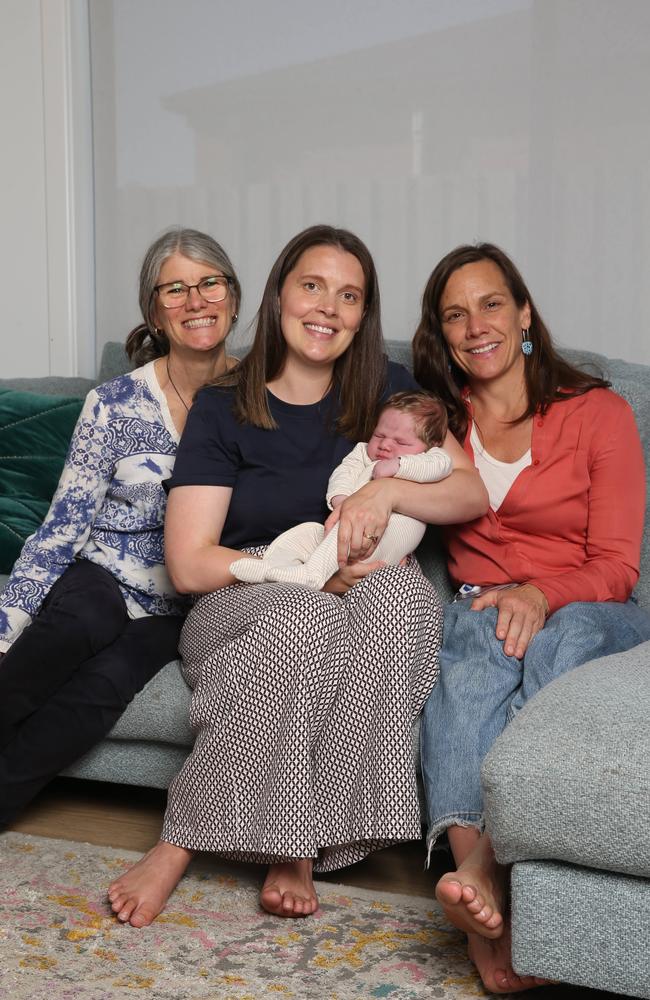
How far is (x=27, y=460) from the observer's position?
9.17ft

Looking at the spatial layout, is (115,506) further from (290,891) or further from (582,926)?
(582,926)

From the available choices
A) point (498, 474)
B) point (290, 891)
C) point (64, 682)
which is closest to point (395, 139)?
point (498, 474)

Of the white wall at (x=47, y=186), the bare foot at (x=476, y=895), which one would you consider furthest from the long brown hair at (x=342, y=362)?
the white wall at (x=47, y=186)

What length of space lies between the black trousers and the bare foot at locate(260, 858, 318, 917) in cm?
48

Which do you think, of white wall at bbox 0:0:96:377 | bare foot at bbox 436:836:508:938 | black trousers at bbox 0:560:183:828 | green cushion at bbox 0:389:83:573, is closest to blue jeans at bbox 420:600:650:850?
bare foot at bbox 436:836:508:938

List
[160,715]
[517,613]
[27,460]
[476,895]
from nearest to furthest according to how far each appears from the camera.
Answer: [476,895], [517,613], [160,715], [27,460]

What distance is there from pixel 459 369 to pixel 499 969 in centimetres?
125

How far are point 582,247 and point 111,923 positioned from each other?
82.1 inches

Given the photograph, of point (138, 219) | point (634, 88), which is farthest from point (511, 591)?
point (138, 219)

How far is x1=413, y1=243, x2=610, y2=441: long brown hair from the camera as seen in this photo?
2.29 m

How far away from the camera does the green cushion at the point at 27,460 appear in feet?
8.98

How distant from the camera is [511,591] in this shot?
6.82ft

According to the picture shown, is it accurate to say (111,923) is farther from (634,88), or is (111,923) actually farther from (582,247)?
(634,88)

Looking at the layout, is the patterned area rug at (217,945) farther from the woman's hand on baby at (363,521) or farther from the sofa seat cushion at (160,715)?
the woman's hand on baby at (363,521)
